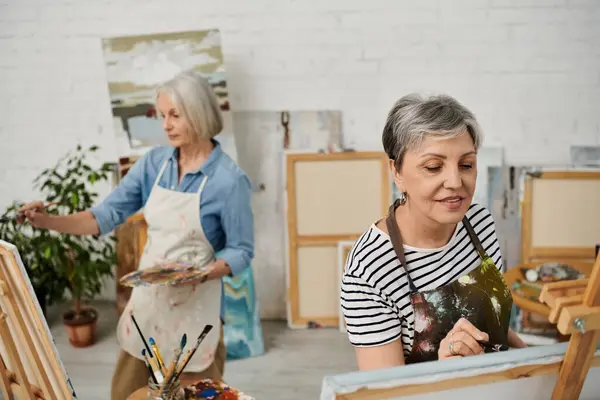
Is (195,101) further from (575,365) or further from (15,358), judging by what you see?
(575,365)

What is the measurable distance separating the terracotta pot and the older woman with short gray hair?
280 cm

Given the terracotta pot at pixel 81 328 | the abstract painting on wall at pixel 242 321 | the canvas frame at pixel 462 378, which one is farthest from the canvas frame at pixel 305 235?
the canvas frame at pixel 462 378

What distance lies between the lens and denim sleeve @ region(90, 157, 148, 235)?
240cm

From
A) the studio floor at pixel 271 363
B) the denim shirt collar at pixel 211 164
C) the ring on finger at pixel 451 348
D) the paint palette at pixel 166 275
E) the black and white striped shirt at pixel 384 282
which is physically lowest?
the studio floor at pixel 271 363

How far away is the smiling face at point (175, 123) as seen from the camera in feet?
7.47

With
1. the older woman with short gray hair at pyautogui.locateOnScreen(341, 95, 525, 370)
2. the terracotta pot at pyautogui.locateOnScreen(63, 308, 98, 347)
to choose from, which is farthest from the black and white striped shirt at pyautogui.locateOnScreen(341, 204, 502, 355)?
the terracotta pot at pyautogui.locateOnScreen(63, 308, 98, 347)

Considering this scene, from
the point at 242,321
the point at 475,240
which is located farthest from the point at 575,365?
the point at 242,321

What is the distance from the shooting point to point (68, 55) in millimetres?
3943

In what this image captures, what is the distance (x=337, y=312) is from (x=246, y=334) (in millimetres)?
631

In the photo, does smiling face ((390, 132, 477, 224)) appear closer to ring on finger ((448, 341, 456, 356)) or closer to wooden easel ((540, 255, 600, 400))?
ring on finger ((448, 341, 456, 356))

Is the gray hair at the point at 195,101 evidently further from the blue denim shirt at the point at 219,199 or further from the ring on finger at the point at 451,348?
the ring on finger at the point at 451,348

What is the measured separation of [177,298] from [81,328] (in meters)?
1.72

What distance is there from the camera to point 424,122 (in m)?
1.28

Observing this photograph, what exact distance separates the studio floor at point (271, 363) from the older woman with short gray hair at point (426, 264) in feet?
6.32
